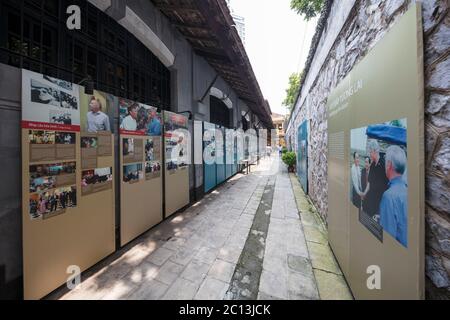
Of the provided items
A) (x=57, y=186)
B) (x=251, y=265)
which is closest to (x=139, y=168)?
(x=57, y=186)

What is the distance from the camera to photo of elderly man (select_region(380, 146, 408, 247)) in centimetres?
129

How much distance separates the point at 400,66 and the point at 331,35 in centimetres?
250

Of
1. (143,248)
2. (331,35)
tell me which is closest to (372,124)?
(331,35)

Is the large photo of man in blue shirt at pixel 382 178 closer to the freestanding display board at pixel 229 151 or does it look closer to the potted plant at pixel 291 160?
the freestanding display board at pixel 229 151

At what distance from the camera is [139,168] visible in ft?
11.4

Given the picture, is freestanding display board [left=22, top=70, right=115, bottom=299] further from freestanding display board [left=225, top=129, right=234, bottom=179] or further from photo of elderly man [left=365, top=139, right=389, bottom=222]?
freestanding display board [left=225, top=129, right=234, bottom=179]

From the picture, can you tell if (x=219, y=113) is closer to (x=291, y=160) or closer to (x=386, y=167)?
(x=291, y=160)

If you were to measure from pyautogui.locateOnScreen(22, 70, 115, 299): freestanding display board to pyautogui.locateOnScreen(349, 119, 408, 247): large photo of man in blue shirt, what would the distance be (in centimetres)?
333

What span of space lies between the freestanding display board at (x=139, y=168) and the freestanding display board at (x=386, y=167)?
10.9 feet

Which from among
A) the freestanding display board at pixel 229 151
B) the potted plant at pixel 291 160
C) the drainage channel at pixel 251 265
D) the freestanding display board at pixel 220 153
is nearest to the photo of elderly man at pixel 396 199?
the drainage channel at pixel 251 265

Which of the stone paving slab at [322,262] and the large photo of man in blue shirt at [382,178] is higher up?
the large photo of man in blue shirt at [382,178]

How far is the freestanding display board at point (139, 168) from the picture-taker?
3.17 m

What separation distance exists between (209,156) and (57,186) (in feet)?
14.9
